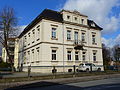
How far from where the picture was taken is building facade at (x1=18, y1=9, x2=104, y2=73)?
3018 cm

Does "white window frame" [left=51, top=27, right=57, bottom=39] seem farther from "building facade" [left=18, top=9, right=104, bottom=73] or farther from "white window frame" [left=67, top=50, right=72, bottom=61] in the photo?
"white window frame" [left=67, top=50, right=72, bottom=61]

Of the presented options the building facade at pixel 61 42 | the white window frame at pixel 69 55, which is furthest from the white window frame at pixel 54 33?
the white window frame at pixel 69 55

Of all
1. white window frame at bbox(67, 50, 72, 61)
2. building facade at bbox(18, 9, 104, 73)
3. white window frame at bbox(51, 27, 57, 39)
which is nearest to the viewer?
building facade at bbox(18, 9, 104, 73)

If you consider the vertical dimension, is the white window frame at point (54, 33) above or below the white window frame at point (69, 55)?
above

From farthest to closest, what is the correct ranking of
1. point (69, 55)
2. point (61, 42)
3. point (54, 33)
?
point (69, 55)
point (61, 42)
point (54, 33)

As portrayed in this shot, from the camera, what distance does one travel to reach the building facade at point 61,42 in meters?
30.2

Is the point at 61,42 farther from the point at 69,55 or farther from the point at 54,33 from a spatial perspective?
the point at 69,55

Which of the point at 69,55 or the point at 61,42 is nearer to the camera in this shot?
the point at 61,42

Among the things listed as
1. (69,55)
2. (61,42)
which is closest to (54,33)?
(61,42)

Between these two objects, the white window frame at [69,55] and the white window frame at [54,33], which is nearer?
the white window frame at [54,33]

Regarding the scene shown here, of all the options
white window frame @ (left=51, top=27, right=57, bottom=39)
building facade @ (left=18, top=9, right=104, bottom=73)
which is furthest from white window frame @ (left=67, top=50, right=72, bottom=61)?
white window frame @ (left=51, top=27, right=57, bottom=39)

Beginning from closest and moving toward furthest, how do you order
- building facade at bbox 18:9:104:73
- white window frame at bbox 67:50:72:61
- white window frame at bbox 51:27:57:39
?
1. building facade at bbox 18:9:104:73
2. white window frame at bbox 51:27:57:39
3. white window frame at bbox 67:50:72:61

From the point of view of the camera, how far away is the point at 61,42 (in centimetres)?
3216

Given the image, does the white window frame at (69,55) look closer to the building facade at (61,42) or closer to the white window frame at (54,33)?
the building facade at (61,42)
